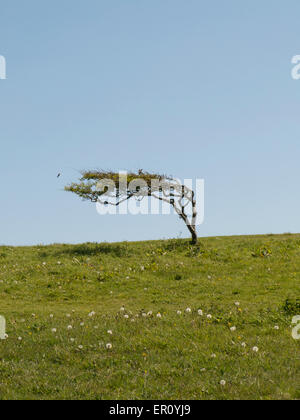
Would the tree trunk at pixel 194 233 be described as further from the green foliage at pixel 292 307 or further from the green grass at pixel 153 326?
the green foliage at pixel 292 307

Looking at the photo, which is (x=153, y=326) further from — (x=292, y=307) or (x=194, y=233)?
(x=194, y=233)

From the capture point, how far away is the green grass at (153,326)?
9898 mm

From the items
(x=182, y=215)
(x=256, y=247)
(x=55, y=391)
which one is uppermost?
(x=182, y=215)

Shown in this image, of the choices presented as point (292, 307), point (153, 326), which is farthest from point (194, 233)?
point (153, 326)

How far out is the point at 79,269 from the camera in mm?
24703

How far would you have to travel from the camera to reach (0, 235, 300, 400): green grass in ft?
32.5

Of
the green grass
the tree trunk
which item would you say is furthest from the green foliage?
the tree trunk

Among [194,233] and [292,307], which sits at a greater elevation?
[194,233]

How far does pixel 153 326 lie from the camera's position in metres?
13.6

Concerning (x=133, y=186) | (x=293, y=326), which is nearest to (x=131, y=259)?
(x=133, y=186)

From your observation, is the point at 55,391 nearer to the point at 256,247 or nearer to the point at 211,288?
the point at 211,288

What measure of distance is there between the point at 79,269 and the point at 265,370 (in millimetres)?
15492

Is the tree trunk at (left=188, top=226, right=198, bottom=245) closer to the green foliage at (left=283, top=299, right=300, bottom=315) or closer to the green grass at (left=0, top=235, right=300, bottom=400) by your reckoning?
the green grass at (left=0, top=235, right=300, bottom=400)

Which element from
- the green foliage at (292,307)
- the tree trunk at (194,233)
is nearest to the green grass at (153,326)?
the green foliage at (292,307)
